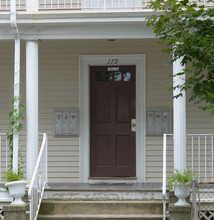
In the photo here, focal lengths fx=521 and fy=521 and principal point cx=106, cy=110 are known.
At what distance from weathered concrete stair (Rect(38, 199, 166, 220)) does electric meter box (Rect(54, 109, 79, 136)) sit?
7.29 feet

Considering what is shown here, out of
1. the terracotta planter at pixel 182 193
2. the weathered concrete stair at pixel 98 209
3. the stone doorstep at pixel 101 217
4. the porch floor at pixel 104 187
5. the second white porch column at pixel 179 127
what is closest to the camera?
the terracotta planter at pixel 182 193

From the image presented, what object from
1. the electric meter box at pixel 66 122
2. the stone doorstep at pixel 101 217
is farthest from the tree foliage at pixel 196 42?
the electric meter box at pixel 66 122

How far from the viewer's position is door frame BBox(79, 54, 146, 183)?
1051 centimetres

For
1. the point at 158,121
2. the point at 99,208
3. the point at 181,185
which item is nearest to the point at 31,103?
the point at 99,208

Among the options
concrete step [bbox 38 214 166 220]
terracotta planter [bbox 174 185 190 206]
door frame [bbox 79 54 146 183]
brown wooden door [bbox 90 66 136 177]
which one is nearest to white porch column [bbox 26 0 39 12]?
door frame [bbox 79 54 146 183]

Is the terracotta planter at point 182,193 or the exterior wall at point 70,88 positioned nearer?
the terracotta planter at point 182,193

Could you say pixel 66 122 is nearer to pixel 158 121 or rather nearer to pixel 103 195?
pixel 158 121

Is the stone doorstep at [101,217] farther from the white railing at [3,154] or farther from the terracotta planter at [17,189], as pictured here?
the white railing at [3,154]

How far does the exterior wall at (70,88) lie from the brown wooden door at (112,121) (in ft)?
1.09

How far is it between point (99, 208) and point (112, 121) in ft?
8.27

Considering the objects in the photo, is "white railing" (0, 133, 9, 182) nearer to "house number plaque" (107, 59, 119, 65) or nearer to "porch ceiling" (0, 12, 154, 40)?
"porch ceiling" (0, 12, 154, 40)

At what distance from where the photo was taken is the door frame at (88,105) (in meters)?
10.5

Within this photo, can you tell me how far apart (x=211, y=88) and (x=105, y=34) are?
13.4 ft

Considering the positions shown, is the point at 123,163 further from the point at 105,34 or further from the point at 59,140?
the point at 105,34
